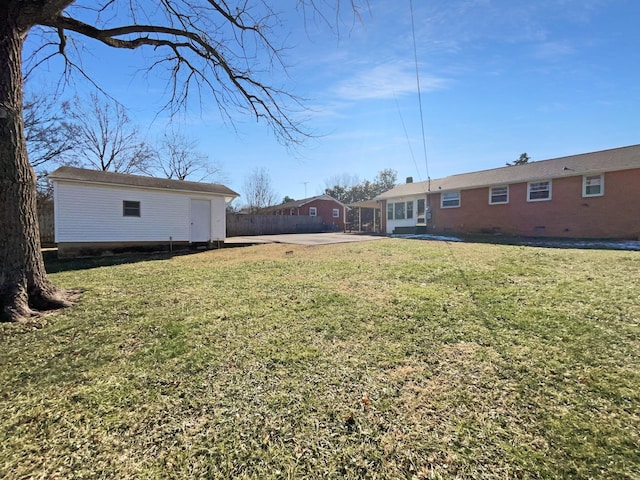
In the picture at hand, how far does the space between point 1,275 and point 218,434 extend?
4.30 metres

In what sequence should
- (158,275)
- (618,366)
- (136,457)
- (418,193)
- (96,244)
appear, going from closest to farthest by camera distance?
(136,457)
(618,366)
(158,275)
(96,244)
(418,193)

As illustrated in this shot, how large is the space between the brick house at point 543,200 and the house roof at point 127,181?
482 inches

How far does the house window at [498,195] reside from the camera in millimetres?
15992

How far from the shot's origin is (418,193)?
1994 centimetres

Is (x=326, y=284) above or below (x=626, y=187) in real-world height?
below

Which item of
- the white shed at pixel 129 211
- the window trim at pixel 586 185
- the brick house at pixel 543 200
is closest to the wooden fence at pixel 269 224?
the white shed at pixel 129 211

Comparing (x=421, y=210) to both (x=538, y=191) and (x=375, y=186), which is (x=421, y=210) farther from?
(x=375, y=186)

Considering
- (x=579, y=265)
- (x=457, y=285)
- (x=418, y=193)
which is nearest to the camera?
(x=457, y=285)

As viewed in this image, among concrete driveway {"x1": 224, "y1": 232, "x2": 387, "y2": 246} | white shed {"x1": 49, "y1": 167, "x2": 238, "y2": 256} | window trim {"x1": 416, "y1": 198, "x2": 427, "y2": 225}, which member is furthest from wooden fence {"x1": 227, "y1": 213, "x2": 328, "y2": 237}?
window trim {"x1": 416, "y1": 198, "x2": 427, "y2": 225}

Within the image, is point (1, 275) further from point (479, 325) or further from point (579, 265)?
point (579, 265)

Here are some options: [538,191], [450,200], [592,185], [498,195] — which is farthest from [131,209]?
[592,185]

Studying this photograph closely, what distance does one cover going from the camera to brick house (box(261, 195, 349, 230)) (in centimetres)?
3331

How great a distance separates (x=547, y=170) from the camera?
14727 millimetres

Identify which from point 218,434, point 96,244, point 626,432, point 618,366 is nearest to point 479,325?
point 618,366
